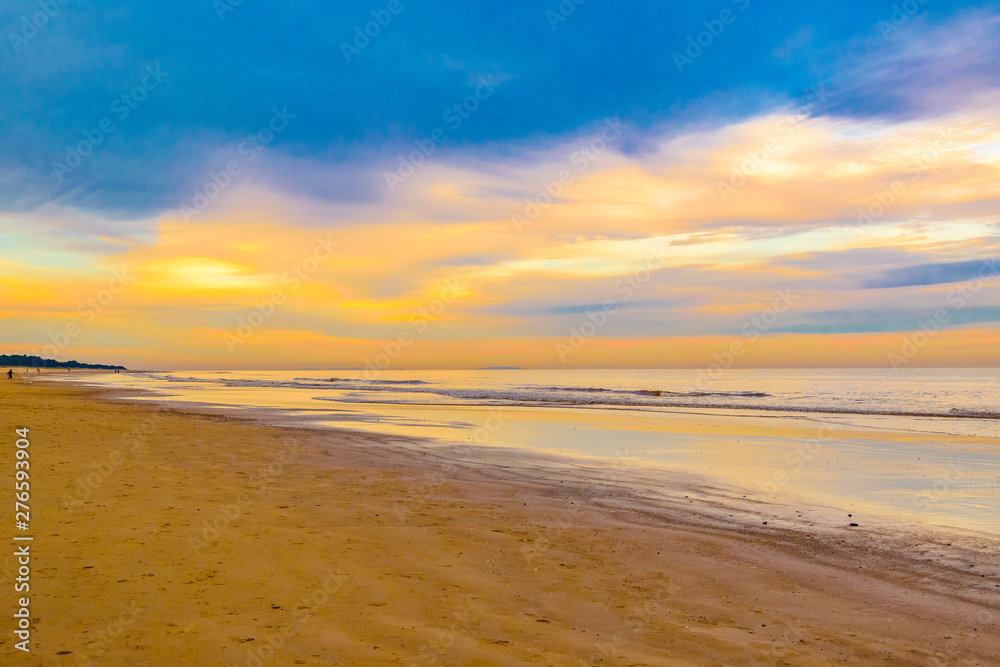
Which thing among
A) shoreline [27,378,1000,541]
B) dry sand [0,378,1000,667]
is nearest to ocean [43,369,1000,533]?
shoreline [27,378,1000,541]

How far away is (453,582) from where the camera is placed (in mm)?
6684

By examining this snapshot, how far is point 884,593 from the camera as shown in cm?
702

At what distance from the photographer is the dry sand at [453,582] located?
202 inches

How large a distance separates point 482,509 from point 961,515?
842 centimetres

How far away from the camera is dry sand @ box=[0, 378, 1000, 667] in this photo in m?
5.14

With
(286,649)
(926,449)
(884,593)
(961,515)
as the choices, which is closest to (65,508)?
(286,649)

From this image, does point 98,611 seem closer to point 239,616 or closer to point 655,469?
point 239,616

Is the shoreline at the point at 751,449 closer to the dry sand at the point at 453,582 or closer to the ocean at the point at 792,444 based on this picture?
the ocean at the point at 792,444

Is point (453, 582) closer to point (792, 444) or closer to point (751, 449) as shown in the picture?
point (751, 449)

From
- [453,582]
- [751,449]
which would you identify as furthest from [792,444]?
[453,582]

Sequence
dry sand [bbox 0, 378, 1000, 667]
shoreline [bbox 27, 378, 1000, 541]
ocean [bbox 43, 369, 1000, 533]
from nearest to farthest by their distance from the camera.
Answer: dry sand [bbox 0, 378, 1000, 667] → shoreline [bbox 27, 378, 1000, 541] → ocean [bbox 43, 369, 1000, 533]

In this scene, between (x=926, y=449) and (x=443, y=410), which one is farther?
(x=443, y=410)

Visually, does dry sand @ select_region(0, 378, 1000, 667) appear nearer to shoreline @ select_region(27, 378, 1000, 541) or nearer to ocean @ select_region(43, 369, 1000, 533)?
shoreline @ select_region(27, 378, 1000, 541)

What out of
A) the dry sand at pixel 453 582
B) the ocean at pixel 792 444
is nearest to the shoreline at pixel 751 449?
the ocean at pixel 792 444
